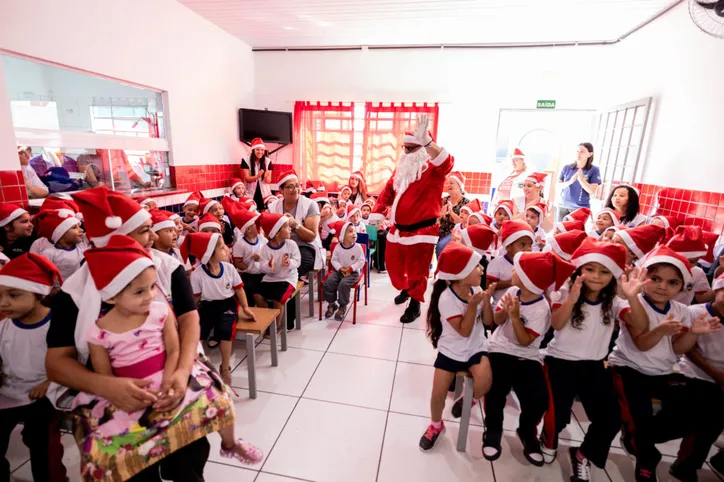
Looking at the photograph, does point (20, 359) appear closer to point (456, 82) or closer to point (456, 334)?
point (456, 334)

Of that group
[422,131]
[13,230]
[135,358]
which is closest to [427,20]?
[422,131]

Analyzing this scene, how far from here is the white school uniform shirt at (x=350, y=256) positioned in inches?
133

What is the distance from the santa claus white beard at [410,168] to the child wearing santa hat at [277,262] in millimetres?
1049

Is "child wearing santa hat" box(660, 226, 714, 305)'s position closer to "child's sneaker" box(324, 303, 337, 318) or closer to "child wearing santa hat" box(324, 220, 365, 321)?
"child wearing santa hat" box(324, 220, 365, 321)

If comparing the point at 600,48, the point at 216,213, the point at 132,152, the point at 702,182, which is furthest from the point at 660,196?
the point at 132,152

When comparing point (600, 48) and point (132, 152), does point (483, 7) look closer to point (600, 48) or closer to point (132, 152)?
point (600, 48)

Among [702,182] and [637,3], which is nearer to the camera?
[702,182]

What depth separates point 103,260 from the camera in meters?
1.17

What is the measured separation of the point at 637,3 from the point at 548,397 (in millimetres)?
4594

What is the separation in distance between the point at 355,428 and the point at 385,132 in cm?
499

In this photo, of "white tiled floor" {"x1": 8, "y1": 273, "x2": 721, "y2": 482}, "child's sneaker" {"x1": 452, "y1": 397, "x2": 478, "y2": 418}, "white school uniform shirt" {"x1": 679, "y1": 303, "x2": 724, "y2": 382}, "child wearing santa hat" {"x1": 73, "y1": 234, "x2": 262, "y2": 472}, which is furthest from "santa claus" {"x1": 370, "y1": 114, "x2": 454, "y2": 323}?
"child wearing santa hat" {"x1": 73, "y1": 234, "x2": 262, "y2": 472}

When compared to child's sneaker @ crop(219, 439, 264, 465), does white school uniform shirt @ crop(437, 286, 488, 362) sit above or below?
above

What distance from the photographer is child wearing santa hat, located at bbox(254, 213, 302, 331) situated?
9.02 feet

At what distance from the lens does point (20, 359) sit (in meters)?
1.47
